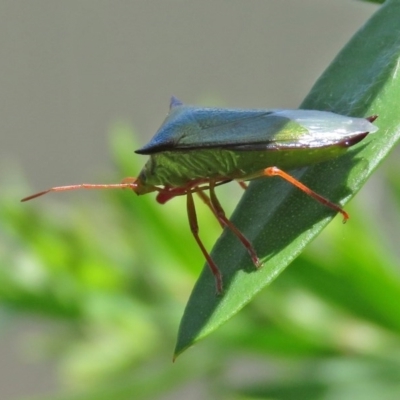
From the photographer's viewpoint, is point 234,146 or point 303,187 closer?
point 303,187

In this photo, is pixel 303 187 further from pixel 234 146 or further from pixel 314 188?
pixel 234 146

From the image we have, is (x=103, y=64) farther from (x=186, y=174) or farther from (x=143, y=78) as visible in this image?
(x=186, y=174)

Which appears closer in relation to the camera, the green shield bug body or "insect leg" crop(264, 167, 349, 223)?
"insect leg" crop(264, 167, 349, 223)

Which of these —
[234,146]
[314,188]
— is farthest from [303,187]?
[234,146]

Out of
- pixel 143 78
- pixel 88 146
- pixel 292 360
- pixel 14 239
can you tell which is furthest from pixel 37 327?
pixel 292 360
